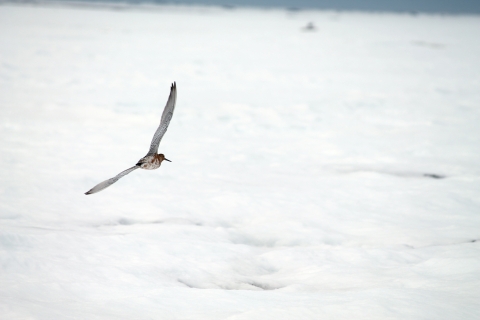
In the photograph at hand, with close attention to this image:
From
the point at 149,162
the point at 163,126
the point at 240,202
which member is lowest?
the point at 240,202

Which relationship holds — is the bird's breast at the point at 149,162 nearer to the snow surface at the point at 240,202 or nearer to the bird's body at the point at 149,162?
the bird's body at the point at 149,162

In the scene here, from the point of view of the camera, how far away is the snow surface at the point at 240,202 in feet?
12.8

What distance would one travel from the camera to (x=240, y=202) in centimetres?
589

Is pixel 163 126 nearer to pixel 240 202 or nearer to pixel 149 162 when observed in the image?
pixel 149 162

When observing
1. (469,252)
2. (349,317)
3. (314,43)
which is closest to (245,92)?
(469,252)

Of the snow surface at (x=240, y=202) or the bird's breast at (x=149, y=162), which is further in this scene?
the snow surface at (x=240, y=202)

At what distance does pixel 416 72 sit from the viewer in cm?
1630

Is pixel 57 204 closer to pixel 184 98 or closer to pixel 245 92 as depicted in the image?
pixel 184 98

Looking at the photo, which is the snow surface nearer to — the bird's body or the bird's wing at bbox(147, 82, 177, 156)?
the bird's body

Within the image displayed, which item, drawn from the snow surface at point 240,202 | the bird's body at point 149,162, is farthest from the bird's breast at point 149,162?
the snow surface at point 240,202

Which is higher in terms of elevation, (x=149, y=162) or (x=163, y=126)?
(x=163, y=126)

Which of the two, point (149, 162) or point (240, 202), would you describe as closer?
point (149, 162)

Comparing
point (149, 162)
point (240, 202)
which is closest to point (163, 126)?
point (149, 162)

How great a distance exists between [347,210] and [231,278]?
1.93 meters
